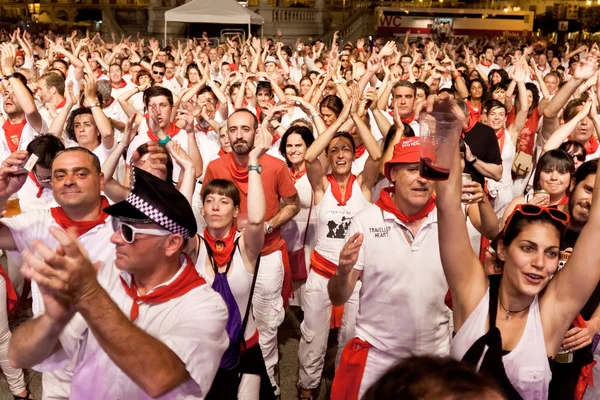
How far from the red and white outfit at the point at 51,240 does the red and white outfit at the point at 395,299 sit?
4.48ft

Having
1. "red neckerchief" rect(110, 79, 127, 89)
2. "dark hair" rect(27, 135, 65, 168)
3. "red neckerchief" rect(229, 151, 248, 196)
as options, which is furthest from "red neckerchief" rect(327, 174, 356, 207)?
"red neckerchief" rect(110, 79, 127, 89)

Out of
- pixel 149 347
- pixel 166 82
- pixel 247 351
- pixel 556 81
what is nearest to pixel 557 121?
pixel 556 81

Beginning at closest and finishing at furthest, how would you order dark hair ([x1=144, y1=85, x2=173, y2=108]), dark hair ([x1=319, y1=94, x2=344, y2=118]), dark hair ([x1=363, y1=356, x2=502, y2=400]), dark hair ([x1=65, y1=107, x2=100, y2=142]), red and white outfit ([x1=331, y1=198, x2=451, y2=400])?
dark hair ([x1=363, y1=356, x2=502, y2=400]), red and white outfit ([x1=331, y1=198, x2=451, y2=400]), dark hair ([x1=65, y1=107, x2=100, y2=142]), dark hair ([x1=144, y1=85, x2=173, y2=108]), dark hair ([x1=319, y1=94, x2=344, y2=118])

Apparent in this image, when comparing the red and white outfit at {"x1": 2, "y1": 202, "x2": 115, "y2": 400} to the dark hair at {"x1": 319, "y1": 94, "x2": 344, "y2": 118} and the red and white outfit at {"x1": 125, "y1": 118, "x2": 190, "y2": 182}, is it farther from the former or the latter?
the dark hair at {"x1": 319, "y1": 94, "x2": 344, "y2": 118}

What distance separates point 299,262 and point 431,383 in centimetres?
430

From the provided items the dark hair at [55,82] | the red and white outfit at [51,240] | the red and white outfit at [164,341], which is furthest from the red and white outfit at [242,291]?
the dark hair at [55,82]

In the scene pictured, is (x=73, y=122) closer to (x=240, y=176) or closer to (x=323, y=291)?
(x=240, y=176)

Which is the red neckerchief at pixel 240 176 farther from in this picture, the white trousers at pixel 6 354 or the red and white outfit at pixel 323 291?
the white trousers at pixel 6 354

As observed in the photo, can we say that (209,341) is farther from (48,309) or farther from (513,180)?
(513,180)

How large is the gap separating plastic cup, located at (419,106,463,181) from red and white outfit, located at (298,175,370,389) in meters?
2.22

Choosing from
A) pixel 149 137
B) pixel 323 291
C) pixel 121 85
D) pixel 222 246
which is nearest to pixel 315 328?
pixel 323 291

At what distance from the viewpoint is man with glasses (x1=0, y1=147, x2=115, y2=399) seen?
125 inches

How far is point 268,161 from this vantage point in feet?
16.6

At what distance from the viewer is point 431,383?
4.75 ft
